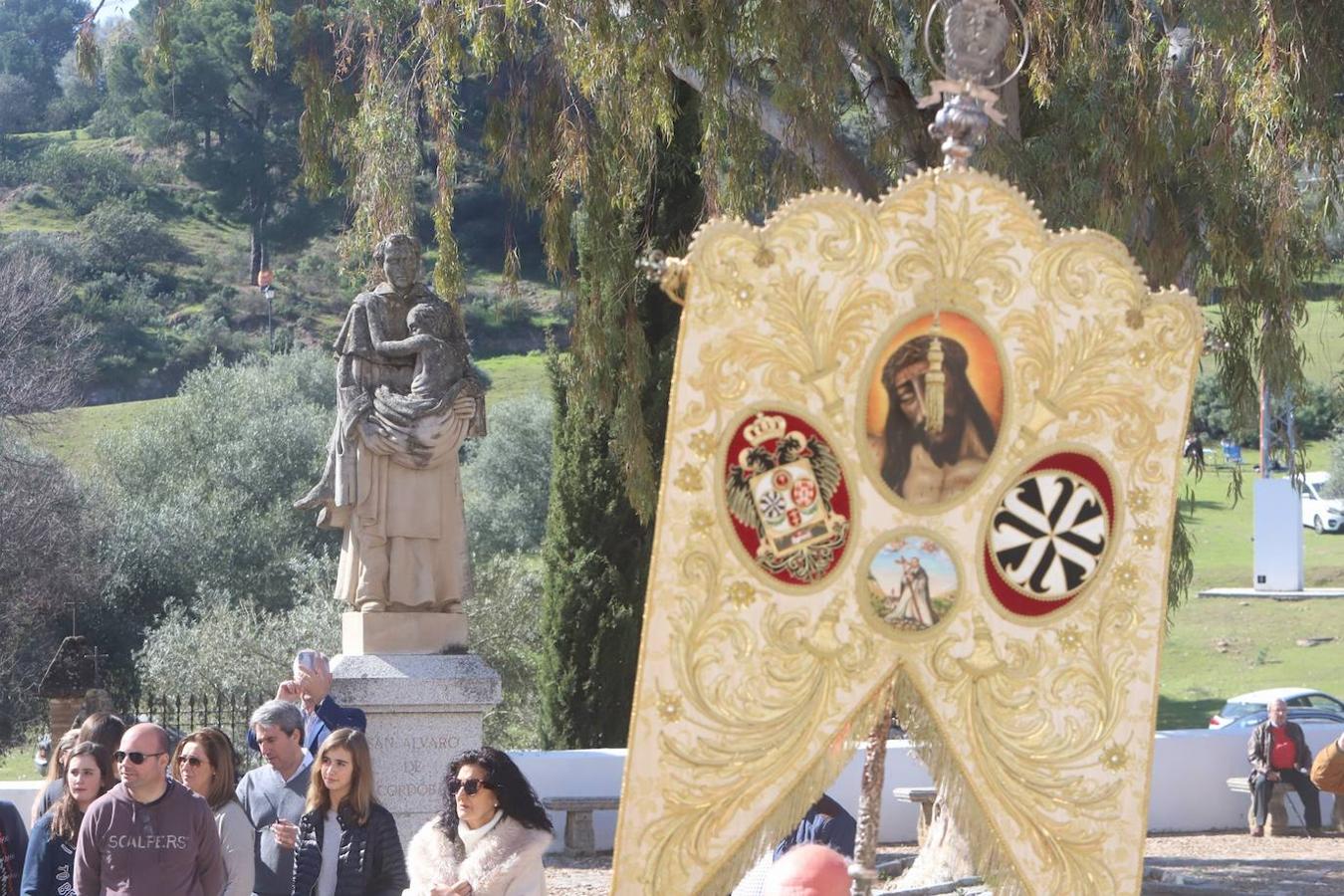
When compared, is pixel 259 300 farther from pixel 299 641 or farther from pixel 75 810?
pixel 75 810

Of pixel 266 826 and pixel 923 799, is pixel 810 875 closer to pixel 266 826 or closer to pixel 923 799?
pixel 266 826

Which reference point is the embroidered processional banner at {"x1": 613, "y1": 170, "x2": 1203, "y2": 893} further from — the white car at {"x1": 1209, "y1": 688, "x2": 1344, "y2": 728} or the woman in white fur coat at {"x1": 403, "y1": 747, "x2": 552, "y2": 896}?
the white car at {"x1": 1209, "y1": 688, "x2": 1344, "y2": 728}

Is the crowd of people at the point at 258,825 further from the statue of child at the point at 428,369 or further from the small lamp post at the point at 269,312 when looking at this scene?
the small lamp post at the point at 269,312

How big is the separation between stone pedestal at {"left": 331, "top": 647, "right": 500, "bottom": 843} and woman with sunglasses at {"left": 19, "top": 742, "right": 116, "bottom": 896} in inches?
131

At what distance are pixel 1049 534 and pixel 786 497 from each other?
769 mm

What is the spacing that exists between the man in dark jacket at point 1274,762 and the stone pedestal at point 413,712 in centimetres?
806

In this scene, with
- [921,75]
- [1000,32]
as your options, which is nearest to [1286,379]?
[921,75]

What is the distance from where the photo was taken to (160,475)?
127ft

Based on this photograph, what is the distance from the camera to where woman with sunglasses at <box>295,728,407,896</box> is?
6.15 m

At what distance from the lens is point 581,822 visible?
44.5ft

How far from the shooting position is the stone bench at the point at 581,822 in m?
13.3

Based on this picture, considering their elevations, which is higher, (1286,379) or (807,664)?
(1286,379)

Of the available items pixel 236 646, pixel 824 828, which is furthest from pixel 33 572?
pixel 824 828

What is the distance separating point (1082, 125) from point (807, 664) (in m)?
6.88
